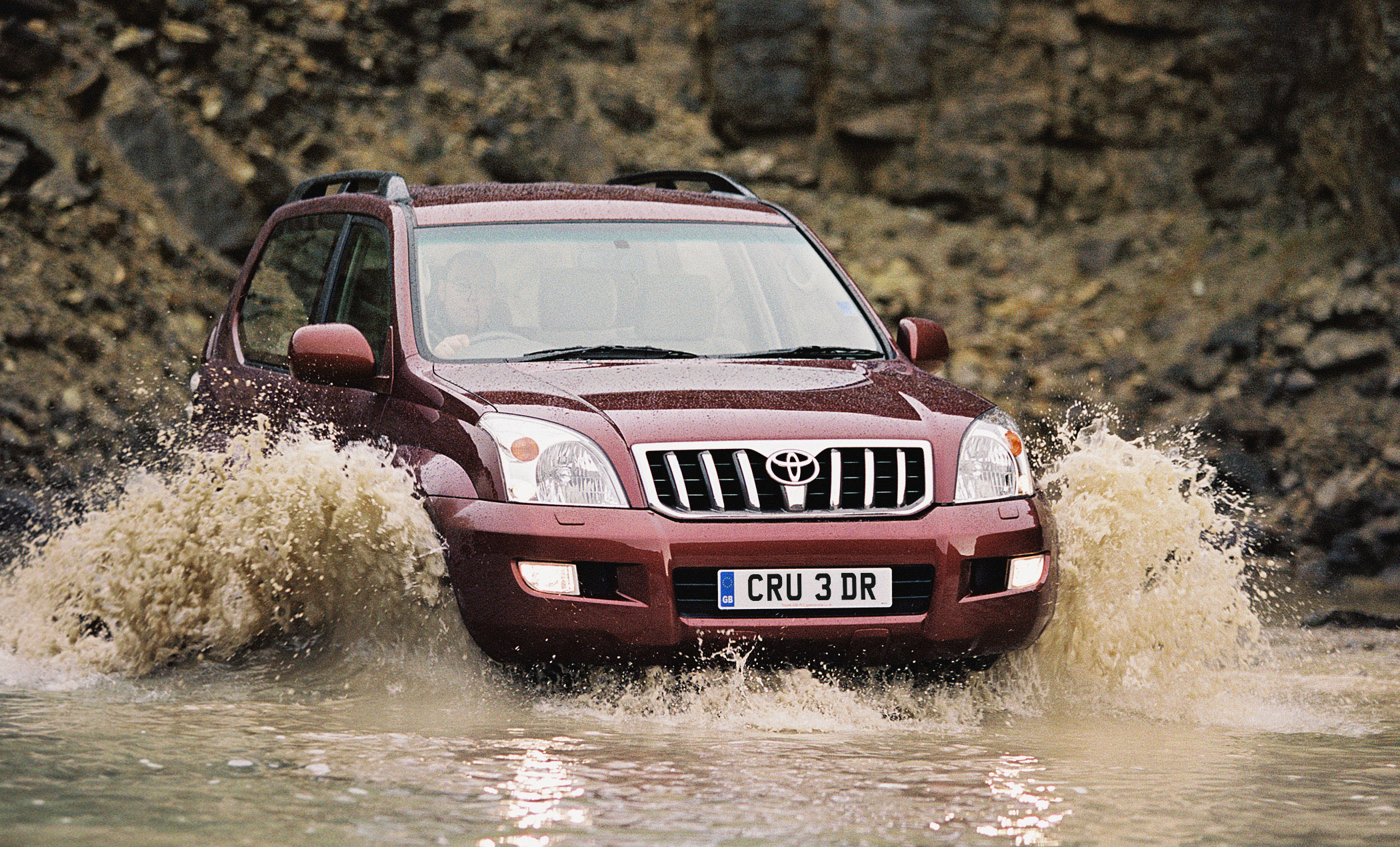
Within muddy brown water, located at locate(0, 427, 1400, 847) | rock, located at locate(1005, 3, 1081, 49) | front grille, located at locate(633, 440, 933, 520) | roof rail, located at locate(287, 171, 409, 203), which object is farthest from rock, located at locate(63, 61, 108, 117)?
front grille, located at locate(633, 440, 933, 520)

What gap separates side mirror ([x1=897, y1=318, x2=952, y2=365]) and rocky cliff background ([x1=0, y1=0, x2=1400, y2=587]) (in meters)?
6.64

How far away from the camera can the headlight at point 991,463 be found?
561cm

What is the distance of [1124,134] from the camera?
17406 millimetres

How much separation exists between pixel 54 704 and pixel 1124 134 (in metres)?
13.7

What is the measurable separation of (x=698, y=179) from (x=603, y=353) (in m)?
2.00

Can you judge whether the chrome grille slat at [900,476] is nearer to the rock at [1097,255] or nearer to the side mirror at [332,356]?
the side mirror at [332,356]

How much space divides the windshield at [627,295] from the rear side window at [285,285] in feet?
2.82

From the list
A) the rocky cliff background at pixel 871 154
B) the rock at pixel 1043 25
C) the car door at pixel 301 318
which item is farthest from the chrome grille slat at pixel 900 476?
the rock at pixel 1043 25

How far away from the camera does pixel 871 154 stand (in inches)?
690

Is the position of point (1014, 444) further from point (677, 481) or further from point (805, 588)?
point (677, 481)

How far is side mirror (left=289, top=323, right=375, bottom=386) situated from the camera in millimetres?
6023

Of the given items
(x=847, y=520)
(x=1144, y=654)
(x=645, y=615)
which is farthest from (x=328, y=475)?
(x=1144, y=654)

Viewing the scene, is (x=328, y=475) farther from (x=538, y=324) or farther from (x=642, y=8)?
(x=642, y=8)

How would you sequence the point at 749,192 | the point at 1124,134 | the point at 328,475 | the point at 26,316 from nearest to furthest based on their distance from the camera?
the point at 328,475 < the point at 749,192 < the point at 26,316 < the point at 1124,134
